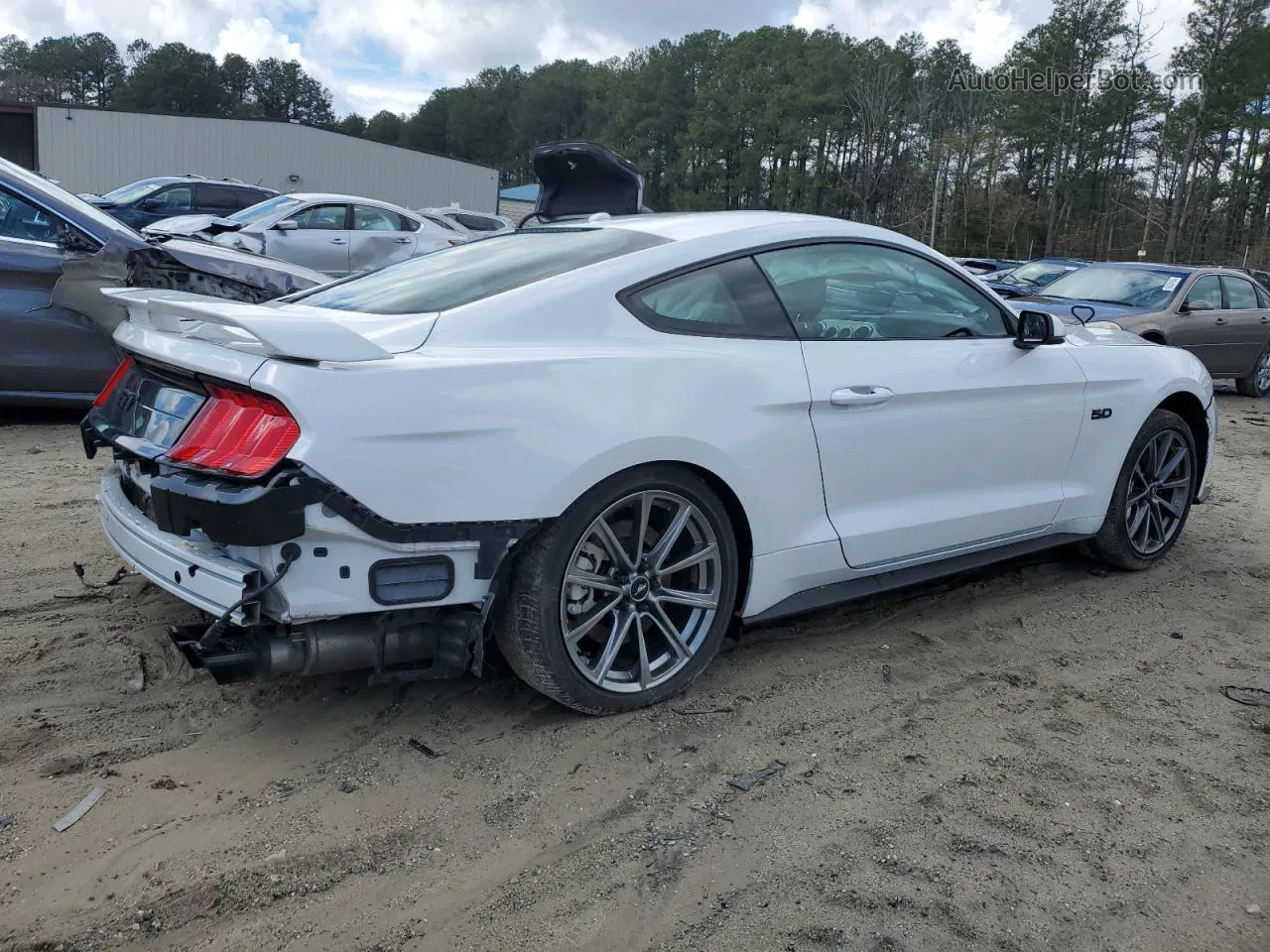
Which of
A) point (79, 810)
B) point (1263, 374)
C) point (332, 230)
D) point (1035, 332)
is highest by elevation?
point (332, 230)

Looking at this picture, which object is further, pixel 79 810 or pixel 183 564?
pixel 183 564

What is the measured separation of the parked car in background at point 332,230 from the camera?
1335 cm

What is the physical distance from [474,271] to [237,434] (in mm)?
1060

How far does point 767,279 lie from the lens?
3.45 meters

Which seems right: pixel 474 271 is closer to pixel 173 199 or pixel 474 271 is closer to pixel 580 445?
pixel 580 445

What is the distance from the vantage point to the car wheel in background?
12773 millimetres

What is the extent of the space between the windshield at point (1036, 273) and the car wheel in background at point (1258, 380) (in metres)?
2.78

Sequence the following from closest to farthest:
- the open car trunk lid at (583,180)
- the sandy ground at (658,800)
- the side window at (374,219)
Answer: the sandy ground at (658,800)
the open car trunk lid at (583,180)
the side window at (374,219)

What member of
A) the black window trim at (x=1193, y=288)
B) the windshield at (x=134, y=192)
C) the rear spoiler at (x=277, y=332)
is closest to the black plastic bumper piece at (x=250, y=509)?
the rear spoiler at (x=277, y=332)

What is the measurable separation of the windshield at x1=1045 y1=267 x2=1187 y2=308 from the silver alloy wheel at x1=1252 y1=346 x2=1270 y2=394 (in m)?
2.07

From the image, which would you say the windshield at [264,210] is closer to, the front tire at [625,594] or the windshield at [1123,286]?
the windshield at [1123,286]

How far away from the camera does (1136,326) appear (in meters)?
10.8

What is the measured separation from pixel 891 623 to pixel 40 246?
17.5 ft

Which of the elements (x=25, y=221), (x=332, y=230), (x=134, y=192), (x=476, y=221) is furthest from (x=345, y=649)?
(x=476, y=221)
